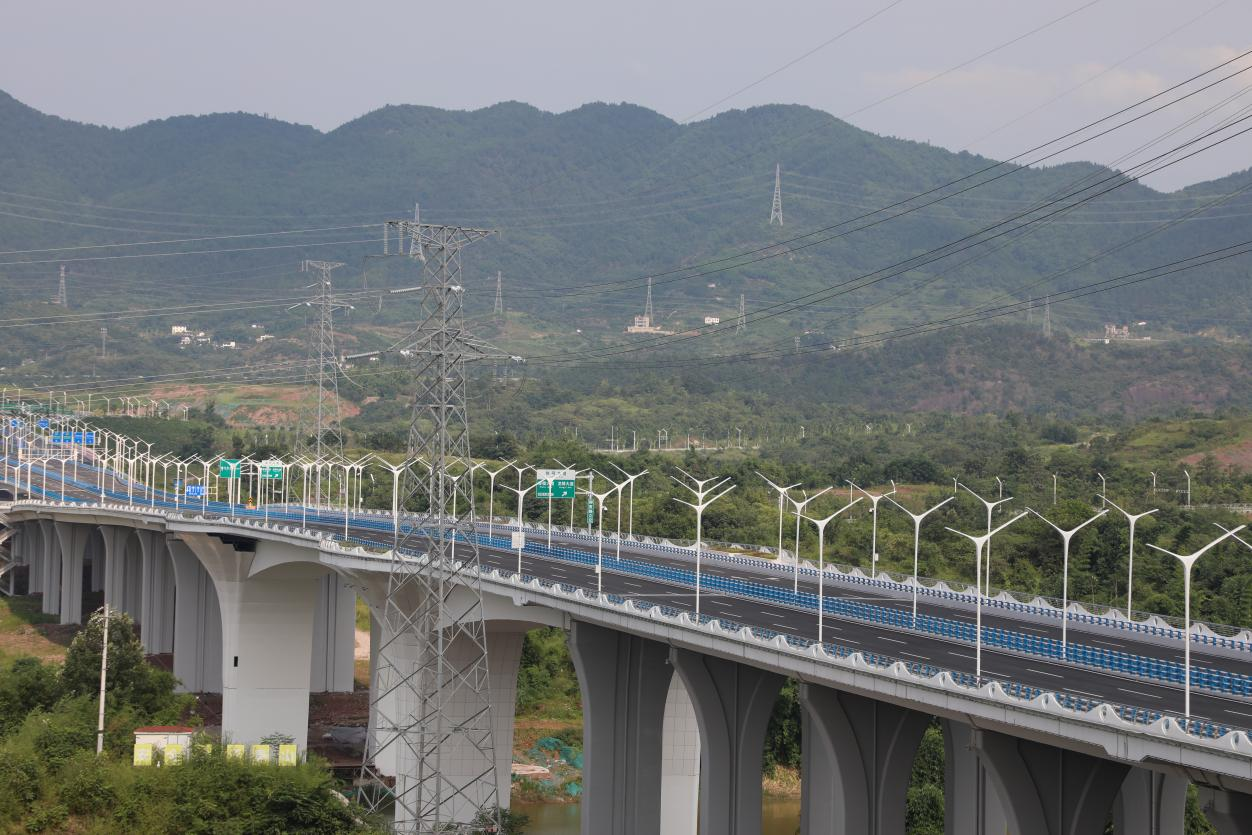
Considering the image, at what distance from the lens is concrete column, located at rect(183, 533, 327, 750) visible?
303ft

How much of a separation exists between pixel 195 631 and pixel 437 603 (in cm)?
5626

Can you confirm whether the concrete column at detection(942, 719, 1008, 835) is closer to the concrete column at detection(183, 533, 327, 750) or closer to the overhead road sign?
the overhead road sign

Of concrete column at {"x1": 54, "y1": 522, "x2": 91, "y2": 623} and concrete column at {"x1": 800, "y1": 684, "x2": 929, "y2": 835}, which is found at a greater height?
concrete column at {"x1": 800, "y1": 684, "x2": 929, "y2": 835}

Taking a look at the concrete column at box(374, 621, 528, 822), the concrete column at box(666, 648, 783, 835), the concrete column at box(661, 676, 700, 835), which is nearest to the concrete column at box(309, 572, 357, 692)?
the concrete column at box(374, 621, 528, 822)

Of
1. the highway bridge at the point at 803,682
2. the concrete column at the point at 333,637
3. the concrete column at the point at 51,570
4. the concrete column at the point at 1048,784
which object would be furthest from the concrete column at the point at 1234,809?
the concrete column at the point at 51,570

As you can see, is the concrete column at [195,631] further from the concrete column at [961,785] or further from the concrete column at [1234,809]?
the concrete column at [1234,809]

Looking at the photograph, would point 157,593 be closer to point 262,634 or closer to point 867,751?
point 262,634

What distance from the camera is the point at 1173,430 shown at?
162 metres

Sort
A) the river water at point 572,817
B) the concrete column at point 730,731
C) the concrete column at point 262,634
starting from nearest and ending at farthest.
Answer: the concrete column at point 730,731 < the river water at point 572,817 < the concrete column at point 262,634

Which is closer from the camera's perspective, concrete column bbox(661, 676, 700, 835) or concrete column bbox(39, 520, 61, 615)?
concrete column bbox(661, 676, 700, 835)

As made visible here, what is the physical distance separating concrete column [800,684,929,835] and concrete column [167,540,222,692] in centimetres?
7181

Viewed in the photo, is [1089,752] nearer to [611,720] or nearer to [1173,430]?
[611,720]

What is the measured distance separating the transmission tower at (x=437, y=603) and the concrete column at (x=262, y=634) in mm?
12218

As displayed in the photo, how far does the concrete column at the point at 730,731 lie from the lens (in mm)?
49969
